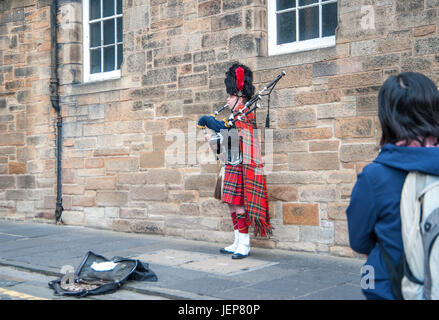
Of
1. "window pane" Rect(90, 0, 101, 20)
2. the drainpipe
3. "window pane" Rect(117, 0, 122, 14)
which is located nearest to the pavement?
the drainpipe

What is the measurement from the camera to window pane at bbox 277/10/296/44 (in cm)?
738

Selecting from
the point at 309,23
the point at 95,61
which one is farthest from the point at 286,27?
the point at 95,61

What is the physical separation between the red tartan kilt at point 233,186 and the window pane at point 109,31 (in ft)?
13.8

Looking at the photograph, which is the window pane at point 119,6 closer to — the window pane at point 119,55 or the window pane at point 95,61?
the window pane at point 119,55

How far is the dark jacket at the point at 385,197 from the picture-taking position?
7.19 ft

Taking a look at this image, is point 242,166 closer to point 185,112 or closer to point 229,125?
point 229,125

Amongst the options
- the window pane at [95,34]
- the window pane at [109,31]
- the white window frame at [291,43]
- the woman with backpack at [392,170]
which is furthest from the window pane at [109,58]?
the woman with backpack at [392,170]

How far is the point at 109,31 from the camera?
966 centimetres

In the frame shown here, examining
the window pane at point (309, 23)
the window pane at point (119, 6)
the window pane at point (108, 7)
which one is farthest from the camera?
the window pane at point (108, 7)
